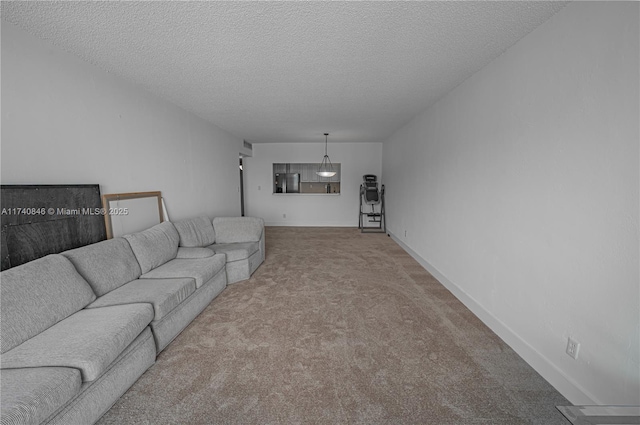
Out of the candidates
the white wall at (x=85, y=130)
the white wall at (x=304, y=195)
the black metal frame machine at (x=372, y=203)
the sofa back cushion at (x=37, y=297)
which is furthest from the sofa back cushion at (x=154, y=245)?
the black metal frame machine at (x=372, y=203)

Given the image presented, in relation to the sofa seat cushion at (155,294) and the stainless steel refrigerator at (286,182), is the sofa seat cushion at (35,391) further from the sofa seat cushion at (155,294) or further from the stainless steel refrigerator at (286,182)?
the stainless steel refrigerator at (286,182)

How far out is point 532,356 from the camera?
6.33 feet

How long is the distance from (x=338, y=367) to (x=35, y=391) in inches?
63.6

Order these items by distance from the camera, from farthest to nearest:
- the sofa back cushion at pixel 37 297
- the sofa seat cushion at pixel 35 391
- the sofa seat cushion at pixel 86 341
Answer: the sofa back cushion at pixel 37 297, the sofa seat cushion at pixel 86 341, the sofa seat cushion at pixel 35 391

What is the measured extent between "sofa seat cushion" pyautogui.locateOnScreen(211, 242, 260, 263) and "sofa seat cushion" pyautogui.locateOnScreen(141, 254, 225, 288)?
0.31 m

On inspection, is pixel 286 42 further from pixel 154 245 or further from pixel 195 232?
pixel 195 232

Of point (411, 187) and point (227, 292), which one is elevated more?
point (411, 187)

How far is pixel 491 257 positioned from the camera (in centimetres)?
245

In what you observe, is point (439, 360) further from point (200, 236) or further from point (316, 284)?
point (200, 236)

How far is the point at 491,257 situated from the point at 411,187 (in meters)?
2.59

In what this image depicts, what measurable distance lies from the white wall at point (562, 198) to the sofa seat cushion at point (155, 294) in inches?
110

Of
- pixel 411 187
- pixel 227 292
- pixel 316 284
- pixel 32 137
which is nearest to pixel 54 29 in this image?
pixel 32 137

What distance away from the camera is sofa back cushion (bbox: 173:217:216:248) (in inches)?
138

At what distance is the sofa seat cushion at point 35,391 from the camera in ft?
3.61
